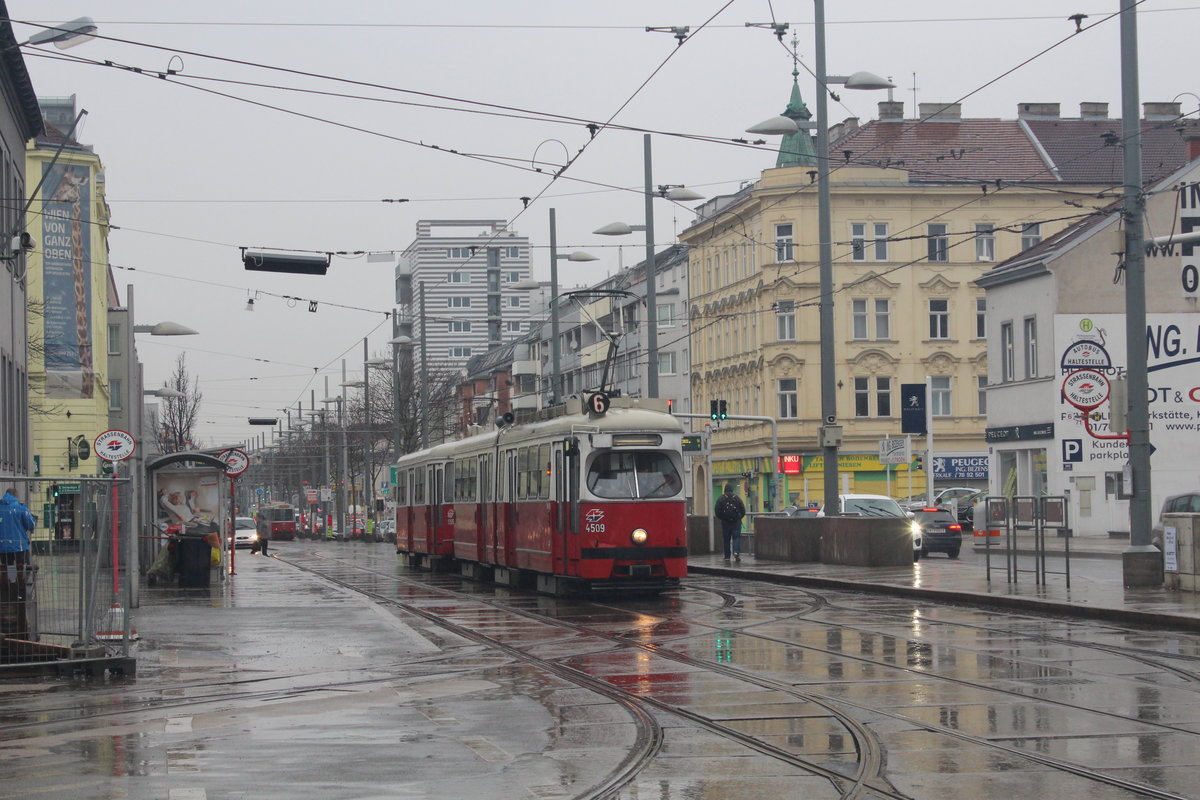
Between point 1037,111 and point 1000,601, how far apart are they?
5721 cm

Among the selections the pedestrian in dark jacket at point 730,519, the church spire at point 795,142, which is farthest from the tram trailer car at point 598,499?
the church spire at point 795,142

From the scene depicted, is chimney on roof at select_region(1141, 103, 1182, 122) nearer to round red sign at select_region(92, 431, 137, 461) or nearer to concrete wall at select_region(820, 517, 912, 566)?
concrete wall at select_region(820, 517, 912, 566)

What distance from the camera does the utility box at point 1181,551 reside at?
73.6ft

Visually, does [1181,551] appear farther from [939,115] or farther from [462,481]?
[939,115]

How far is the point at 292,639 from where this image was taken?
64.9 feet

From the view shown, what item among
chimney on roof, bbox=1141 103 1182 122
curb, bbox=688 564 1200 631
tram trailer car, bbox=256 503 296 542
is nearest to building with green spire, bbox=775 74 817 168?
chimney on roof, bbox=1141 103 1182 122

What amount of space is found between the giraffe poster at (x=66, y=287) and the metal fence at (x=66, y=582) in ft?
119

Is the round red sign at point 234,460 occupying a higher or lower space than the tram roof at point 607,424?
lower

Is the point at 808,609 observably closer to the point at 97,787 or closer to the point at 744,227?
the point at 97,787

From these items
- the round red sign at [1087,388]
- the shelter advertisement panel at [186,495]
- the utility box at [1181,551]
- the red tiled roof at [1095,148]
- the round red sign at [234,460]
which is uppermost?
the red tiled roof at [1095,148]

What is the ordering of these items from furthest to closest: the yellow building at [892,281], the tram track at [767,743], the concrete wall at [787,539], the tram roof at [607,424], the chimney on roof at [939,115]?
the chimney on roof at [939,115], the yellow building at [892,281], the concrete wall at [787,539], the tram roof at [607,424], the tram track at [767,743]

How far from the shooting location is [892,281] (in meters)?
72.4

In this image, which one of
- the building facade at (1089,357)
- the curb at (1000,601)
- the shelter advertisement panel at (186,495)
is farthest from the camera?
the building facade at (1089,357)

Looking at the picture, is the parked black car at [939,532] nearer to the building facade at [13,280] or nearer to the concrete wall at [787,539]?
the concrete wall at [787,539]
